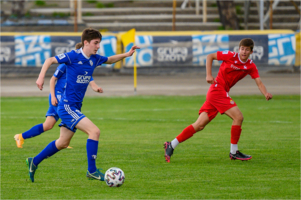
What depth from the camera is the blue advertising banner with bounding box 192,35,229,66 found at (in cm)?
2378

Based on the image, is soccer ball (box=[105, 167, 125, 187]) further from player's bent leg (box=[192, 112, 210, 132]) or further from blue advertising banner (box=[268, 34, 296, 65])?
blue advertising banner (box=[268, 34, 296, 65])

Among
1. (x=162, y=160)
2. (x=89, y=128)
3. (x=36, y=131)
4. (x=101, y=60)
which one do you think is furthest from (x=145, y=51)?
(x=89, y=128)

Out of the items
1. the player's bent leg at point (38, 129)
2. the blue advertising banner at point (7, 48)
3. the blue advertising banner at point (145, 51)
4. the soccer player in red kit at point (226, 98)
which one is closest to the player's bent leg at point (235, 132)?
the soccer player in red kit at point (226, 98)

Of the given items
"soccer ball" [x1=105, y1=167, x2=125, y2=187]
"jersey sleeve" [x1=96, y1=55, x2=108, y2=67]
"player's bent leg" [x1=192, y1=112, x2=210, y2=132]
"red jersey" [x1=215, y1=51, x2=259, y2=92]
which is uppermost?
"jersey sleeve" [x1=96, y1=55, x2=108, y2=67]

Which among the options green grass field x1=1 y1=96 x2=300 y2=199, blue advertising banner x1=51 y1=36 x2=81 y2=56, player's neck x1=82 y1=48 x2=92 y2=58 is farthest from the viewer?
blue advertising banner x1=51 y1=36 x2=81 y2=56

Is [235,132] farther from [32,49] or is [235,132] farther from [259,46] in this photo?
[32,49]

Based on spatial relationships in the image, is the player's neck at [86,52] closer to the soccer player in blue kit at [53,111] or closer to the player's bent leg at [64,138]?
the player's bent leg at [64,138]

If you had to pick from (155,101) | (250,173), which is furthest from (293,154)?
(155,101)

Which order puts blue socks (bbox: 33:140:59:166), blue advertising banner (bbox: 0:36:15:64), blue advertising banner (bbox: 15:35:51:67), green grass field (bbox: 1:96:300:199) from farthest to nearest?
blue advertising banner (bbox: 15:35:51:67) → blue advertising banner (bbox: 0:36:15:64) → blue socks (bbox: 33:140:59:166) → green grass field (bbox: 1:96:300:199)

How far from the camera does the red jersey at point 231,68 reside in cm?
742

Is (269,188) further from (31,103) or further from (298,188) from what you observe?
(31,103)

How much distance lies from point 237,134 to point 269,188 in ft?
5.84

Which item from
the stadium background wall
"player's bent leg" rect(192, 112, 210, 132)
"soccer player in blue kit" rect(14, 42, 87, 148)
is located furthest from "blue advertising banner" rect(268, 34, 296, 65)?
"soccer player in blue kit" rect(14, 42, 87, 148)

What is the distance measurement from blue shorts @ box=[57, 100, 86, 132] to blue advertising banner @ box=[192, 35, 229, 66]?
18.3 metres
